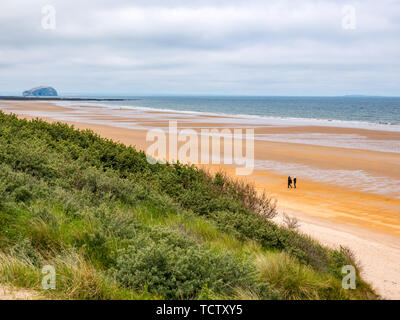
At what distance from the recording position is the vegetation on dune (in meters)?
5.24

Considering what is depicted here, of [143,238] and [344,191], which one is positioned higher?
[344,191]

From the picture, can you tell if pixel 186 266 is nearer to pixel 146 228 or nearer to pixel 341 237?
pixel 146 228

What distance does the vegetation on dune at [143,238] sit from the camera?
524 cm

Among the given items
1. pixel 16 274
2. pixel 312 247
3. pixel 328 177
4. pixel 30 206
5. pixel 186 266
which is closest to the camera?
pixel 16 274

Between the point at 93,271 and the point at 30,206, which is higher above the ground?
the point at 30,206

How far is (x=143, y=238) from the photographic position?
20.7ft

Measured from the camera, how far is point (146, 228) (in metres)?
7.19

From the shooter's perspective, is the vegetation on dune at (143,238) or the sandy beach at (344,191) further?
the sandy beach at (344,191)

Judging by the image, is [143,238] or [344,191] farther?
[344,191]

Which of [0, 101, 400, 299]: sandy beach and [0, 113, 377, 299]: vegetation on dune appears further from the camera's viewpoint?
[0, 101, 400, 299]: sandy beach

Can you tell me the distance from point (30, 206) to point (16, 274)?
7.13ft
